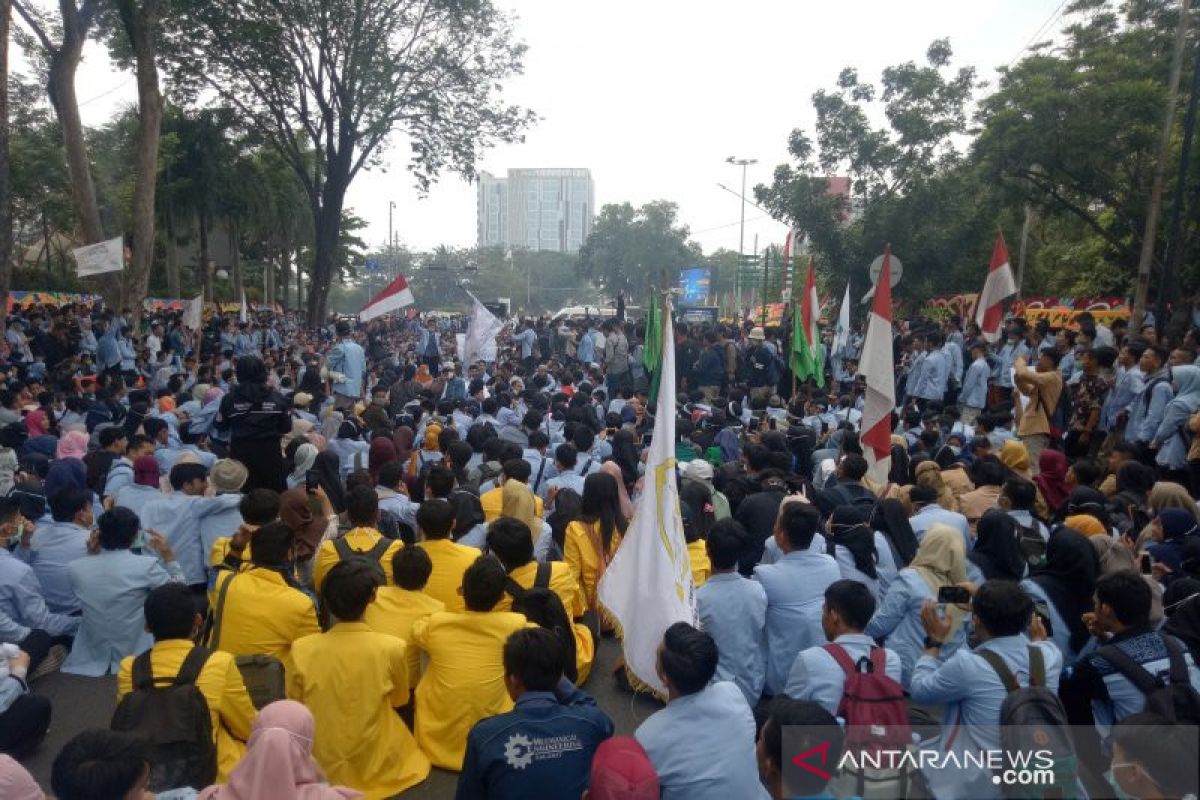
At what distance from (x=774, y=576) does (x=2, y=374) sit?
12113 millimetres

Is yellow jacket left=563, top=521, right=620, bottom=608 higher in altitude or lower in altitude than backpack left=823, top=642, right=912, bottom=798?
lower

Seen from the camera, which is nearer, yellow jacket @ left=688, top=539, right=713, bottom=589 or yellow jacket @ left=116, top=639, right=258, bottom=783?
yellow jacket @ left=116, top=639, right=258, bottom=783

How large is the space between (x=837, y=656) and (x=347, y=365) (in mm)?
10012

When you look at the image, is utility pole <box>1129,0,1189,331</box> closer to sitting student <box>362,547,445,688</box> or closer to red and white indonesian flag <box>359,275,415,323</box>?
red and white indonesian flag <box>359,275,415,323</box>

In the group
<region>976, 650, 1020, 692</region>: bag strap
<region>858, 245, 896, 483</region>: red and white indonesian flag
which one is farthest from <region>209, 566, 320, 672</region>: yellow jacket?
<region>858, 245, 896, 483</region>: red and white indonesian flag

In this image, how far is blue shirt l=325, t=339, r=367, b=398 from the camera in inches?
478

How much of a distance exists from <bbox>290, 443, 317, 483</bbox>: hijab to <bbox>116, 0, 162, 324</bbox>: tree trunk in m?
12.5

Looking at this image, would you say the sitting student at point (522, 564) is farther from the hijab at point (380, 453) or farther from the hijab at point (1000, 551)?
the hijab at point (380, 453)

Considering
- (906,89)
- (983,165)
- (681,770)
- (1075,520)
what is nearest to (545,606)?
(681,770)

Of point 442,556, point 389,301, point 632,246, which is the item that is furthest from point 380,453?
point 632,246

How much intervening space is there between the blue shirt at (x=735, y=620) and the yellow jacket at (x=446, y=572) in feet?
4.59

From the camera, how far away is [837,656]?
11.1ft

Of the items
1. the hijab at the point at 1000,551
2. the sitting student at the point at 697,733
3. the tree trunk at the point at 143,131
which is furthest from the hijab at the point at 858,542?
the tree trunk at the point at 143,131

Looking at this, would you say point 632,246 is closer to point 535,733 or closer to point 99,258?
point 99,258
